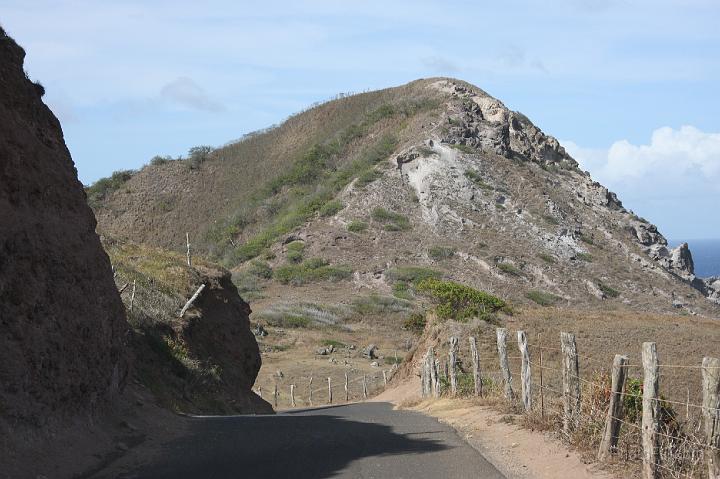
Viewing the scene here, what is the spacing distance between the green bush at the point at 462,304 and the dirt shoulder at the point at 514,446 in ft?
69.1

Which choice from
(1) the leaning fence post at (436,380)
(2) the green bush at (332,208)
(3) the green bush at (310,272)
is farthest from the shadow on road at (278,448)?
(2) the green bush at (332,208)

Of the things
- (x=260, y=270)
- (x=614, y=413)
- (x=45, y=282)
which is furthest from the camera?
(x=260, y=270)

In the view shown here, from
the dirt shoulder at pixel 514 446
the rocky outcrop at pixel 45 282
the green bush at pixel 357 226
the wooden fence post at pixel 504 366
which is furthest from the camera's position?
the green bush at pixel 357 226

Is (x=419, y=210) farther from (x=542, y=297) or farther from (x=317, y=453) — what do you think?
(x=317, y=453)

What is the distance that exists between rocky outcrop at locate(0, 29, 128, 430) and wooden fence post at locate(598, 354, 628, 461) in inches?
277

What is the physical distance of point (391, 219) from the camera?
91.8 m

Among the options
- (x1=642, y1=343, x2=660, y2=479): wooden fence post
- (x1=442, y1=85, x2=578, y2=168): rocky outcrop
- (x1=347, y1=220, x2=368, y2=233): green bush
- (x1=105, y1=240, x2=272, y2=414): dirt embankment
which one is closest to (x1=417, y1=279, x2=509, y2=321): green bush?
(x1=105, y1=240, x2=272, y2=414): dirt embankment

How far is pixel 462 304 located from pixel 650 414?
108 feet

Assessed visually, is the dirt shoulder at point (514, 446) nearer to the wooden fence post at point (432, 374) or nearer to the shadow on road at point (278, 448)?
the shadow on road at point (278, 448)

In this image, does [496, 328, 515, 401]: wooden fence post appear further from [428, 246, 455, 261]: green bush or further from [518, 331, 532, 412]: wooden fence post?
[428, 246, 455, 261]: green bush

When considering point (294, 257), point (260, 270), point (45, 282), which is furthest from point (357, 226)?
point (45, 282)

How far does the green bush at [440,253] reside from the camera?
8444cm

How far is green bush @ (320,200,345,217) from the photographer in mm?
96000

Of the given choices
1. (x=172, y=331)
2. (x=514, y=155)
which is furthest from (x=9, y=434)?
(x=514, y=155)
